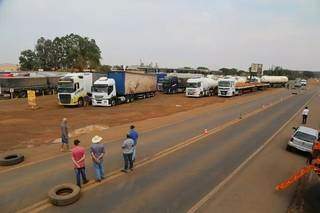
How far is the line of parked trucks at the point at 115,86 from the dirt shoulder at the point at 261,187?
2410 centimetres

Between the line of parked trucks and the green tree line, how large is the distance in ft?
194

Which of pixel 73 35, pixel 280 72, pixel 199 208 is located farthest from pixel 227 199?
pixel 280 72

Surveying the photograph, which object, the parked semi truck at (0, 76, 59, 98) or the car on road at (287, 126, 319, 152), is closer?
the car on road at (287, 126, 319, 152)

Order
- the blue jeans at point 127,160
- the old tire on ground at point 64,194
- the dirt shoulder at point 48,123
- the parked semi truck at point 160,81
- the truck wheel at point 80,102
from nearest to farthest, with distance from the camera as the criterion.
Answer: the old tire on ground at point 64,194 → the blue jeans at point 127,160 → the dirt shoulder at point 48,123 → the truck wheel at point 80,102 → the parked semi truck at point 160,81

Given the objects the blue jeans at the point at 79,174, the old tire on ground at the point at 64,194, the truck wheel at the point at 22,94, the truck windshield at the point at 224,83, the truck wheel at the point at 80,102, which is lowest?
the truck wheel at the point at 22,94

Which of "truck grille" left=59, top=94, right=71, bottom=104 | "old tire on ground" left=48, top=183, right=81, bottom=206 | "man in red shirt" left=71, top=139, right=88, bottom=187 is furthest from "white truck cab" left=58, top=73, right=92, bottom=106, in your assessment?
"old tire on ground" left=48, top=183, right=81, bottom=206

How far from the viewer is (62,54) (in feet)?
396

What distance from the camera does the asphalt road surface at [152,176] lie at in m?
9.38

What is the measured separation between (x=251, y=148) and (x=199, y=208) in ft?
29.1

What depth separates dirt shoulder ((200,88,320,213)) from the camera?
9.59 metres

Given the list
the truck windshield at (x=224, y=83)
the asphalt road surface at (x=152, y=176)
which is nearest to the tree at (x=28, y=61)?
the truck windshield at (x=224, y=83)

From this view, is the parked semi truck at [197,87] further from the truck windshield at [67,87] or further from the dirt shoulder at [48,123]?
the truck windshield at [67,87]

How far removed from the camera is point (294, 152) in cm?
1692

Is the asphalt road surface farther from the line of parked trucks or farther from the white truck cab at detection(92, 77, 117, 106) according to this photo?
the line of parked trucks
